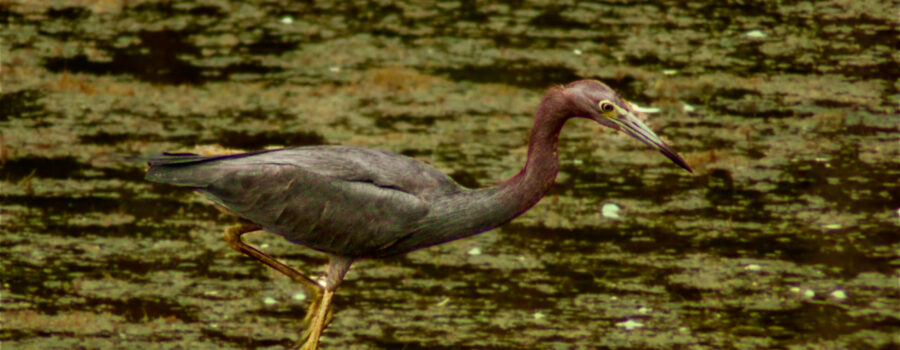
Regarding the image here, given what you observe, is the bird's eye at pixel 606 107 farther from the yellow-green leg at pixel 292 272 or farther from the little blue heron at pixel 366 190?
the yellow-green leg at pixel 292 272

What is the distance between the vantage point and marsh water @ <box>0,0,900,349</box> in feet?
23.6

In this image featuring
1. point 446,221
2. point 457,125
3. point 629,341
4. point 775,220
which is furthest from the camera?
point 457,125

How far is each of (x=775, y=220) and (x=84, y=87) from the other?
5.28 meters

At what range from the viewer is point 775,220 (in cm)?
841

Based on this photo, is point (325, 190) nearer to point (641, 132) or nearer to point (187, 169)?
point (187, 169)

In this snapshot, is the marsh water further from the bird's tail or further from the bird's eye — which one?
the bird's eye

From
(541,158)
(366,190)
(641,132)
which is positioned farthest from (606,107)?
(366,190)

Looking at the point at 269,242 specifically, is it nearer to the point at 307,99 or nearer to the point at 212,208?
the point at 212,208

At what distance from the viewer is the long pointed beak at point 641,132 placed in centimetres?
592

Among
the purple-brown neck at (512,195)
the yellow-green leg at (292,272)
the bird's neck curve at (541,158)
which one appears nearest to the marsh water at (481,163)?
the yellow-green leg at (292,272)

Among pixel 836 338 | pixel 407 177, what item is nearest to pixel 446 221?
pixel 407 177

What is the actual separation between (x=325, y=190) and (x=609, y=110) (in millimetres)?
1313

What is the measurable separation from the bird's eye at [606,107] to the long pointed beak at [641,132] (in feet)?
0.10

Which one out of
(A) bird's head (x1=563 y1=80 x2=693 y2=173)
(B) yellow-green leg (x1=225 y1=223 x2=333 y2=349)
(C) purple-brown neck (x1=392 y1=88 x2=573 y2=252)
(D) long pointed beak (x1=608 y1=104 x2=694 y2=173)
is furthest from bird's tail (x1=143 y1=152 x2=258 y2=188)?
(D) long pointed beak (x1=608 y1=104 x2=694 y2=173)
